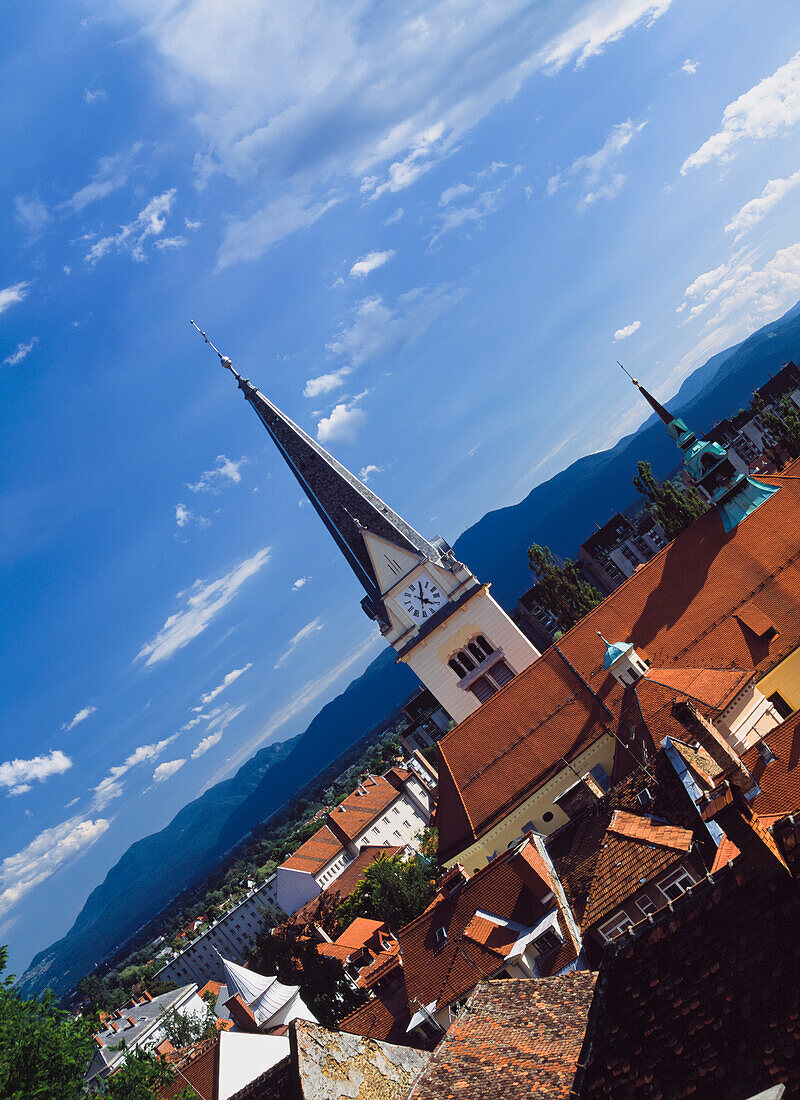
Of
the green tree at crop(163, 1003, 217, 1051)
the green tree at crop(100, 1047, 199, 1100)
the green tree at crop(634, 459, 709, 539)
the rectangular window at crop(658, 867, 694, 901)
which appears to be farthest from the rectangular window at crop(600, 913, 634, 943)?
the green tree at crop(163, 1003, 217, 1051)

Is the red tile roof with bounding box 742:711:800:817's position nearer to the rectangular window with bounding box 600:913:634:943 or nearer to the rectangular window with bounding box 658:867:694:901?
the rectangular window with bounding box 658:867:694:901

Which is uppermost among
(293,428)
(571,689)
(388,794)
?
(293,428)

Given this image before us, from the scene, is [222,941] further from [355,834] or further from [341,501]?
[341,501]

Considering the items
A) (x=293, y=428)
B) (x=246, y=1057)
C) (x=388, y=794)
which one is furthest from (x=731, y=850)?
(x=388, y=794)

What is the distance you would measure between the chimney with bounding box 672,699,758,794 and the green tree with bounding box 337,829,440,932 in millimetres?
27149

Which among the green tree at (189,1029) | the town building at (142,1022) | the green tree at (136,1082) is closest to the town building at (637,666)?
the green tree at (136,1082)

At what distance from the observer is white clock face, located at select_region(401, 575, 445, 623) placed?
37812 mm

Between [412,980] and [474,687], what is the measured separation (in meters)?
13.5

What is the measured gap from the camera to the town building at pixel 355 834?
91.4 m

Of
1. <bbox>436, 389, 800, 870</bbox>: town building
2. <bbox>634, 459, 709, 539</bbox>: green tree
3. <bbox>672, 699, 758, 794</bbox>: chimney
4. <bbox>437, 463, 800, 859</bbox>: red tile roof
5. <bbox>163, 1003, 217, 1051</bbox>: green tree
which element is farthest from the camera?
<bbox>634, 459, 709, 539</bbox>: green tree

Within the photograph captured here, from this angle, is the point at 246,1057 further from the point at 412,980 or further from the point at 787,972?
the point at 787,972

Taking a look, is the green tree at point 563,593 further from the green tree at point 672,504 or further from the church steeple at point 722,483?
→ the church steeple at point 722,483

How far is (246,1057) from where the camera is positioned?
107 feet

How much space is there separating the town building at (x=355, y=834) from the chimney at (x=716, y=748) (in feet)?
238
